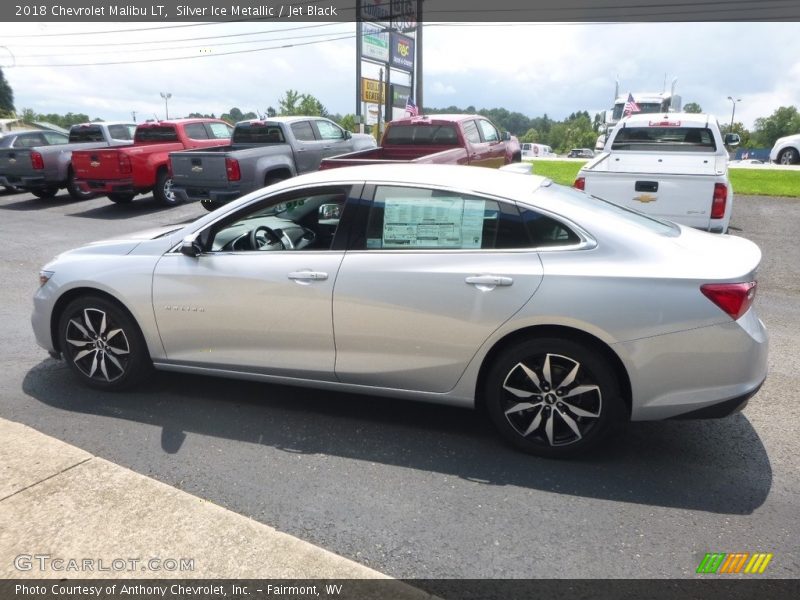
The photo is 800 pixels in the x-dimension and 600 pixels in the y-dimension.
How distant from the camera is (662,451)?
152 inches

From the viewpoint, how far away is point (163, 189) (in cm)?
1495

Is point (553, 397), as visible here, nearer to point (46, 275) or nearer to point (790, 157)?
point (46, 275)

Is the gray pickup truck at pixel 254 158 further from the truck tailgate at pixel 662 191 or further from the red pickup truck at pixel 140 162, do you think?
the truck tailgate at pixel 662 191

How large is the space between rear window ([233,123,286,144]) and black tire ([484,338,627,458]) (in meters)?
10.8

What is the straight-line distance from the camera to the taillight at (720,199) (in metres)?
7.48

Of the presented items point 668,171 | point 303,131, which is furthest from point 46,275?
point 303,131

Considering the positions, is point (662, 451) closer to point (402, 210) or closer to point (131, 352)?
point (402, 210)

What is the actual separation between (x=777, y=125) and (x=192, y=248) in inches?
6314

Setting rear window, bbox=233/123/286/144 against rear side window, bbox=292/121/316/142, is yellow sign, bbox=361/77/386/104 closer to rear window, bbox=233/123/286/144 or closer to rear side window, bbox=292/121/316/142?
rear side window, bbox=292/121/316/142

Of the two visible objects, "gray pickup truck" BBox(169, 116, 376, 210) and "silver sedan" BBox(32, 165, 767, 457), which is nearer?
"silver sedan" BBox(32, 165, 767, 457)

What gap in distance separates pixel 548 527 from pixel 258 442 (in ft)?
5.83

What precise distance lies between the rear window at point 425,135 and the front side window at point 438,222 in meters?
8.41

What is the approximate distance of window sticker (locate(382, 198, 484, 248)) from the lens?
3.83 meters

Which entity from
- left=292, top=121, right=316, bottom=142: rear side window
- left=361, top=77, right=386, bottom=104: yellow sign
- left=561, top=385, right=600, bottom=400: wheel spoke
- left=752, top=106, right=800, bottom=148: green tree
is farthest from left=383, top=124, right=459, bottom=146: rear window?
left=752, top=106, right=800, bottom=148: green tree
